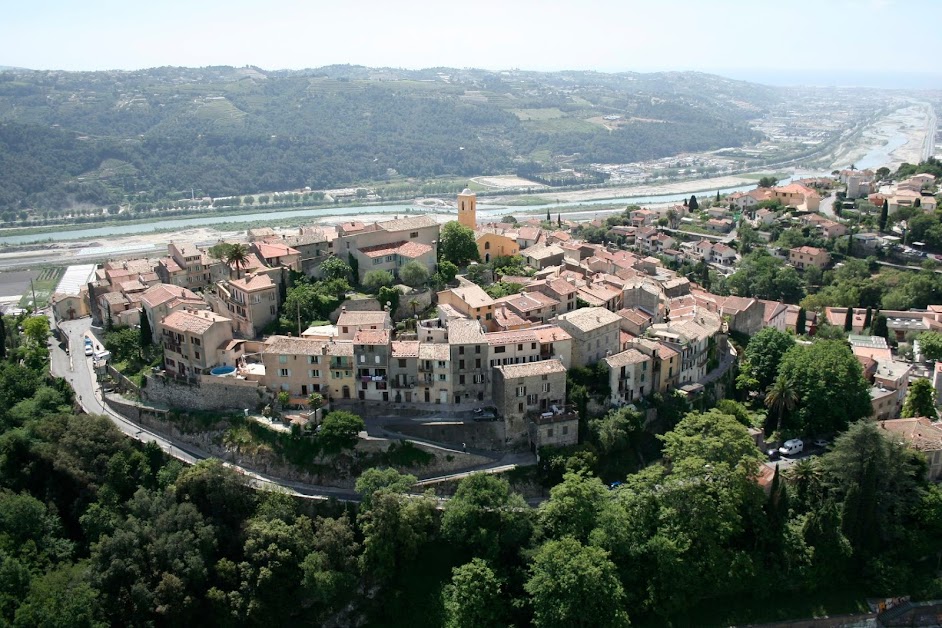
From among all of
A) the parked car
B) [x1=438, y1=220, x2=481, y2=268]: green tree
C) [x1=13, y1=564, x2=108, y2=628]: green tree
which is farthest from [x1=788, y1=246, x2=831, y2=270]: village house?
[x1=13, y1=564, x2=108, y2=628]: green tree

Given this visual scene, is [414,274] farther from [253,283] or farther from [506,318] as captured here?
[253,283]

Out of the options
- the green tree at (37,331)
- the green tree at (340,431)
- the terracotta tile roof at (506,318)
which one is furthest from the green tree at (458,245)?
the green tree at (37,331)

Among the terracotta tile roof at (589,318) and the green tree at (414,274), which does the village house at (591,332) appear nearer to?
the terracotta tile roof at (589,318)

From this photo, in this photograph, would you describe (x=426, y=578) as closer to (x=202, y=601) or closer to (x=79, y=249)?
(x=202, y=601)

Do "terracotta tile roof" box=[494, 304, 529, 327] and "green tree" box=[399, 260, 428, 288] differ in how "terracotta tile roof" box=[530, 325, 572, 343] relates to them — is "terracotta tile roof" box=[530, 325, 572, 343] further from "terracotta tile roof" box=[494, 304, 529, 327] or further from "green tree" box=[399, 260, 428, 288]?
"green tree" box=[399, 260, 428, 288]

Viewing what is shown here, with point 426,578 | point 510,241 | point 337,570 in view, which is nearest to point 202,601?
point 337,570

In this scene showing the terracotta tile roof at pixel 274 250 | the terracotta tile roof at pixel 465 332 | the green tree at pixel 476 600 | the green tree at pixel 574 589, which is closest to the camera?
Answer: the green tree at pixel 574 589
